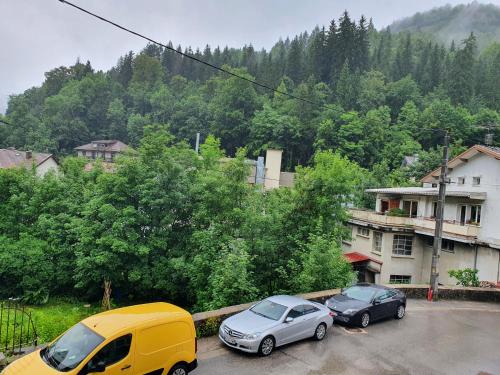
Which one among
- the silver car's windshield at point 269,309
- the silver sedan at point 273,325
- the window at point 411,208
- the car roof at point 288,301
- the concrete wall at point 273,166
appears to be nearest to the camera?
the silver sedan at point 273,325

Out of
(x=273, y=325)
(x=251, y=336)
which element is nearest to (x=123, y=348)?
(x=251, y=336)

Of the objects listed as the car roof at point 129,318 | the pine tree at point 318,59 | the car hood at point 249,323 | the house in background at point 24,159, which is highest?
the pine tree at point 318,59

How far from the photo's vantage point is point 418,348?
11.7 meters

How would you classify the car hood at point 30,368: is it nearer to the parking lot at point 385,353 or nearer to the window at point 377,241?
the parking lot at point 385,353

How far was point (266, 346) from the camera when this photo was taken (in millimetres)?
10328

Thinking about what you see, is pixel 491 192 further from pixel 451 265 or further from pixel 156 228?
pixel 156 228

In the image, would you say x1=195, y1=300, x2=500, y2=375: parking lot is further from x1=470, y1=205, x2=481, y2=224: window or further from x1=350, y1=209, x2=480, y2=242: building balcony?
x1=470, y1=205, x2=481, y2=224: window

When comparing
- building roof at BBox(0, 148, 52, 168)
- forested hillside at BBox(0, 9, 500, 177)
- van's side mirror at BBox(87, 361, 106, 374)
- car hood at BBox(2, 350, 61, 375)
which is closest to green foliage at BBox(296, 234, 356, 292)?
van's side mirror at BBox(87, 361, 106, 374)

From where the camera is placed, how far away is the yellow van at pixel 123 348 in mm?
7121

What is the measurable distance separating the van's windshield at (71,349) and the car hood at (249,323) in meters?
4.01

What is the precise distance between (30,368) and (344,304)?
969 centimetres

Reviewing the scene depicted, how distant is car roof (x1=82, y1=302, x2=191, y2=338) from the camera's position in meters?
7.60

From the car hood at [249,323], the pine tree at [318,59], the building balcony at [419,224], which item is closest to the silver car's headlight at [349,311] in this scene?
the car hood at [249,323]

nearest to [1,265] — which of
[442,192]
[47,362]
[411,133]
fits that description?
[47,362]
